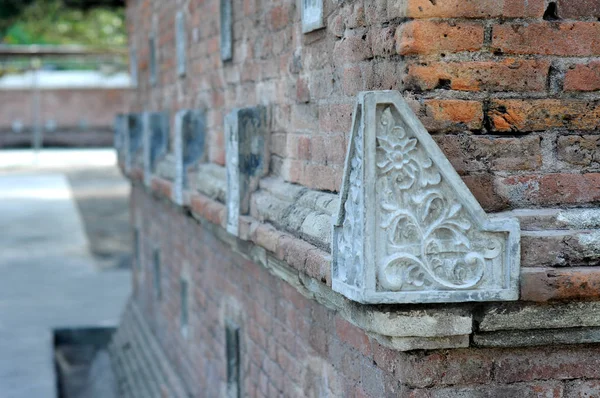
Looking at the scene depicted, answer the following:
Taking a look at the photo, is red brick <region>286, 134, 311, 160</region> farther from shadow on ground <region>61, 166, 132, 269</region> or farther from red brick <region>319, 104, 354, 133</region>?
shadow on ground <region>61, 166, 132, 269</region>

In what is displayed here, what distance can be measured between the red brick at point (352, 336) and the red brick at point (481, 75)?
2.56 feet

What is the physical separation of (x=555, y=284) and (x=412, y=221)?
395 mm

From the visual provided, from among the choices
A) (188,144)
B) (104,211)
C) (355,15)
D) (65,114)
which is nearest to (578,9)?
(355,15)

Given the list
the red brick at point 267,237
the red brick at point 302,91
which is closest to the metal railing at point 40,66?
the red brick at point 267,237

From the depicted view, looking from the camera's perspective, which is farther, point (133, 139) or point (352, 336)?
point (133, 139)

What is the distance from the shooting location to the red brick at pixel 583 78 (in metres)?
2.62

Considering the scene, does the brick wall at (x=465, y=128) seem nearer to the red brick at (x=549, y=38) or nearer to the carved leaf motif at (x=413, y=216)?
the red brick at (x=549, y=38)

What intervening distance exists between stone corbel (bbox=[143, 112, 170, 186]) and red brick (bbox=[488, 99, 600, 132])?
444 cm

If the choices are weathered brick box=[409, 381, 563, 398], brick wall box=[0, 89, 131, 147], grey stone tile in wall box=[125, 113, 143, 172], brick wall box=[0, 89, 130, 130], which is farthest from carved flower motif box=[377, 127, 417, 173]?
brick wall box=[0, 89, 131, 147]

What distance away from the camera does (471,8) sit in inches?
99.4

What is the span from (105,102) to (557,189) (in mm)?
31269

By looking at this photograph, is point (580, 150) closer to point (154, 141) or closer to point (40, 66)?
point (154, 141)

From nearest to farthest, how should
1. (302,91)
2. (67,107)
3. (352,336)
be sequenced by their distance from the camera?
(352,336) < (302,91) < (67,107)

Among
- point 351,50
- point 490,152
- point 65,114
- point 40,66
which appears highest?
point 40,66
